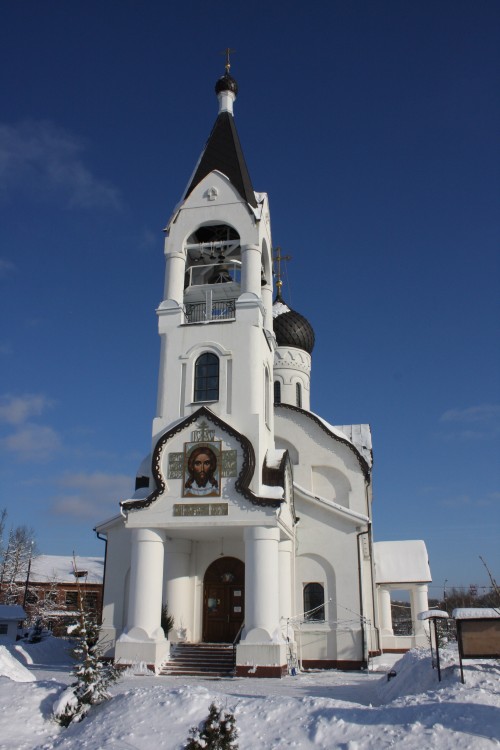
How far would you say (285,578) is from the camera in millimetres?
18359

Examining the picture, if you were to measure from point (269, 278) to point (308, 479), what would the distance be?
7069 millimetres

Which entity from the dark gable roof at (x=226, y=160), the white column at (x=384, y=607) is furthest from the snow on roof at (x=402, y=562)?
the dark gable roof at (x=226, y=160)

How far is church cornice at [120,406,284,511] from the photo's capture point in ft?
54.2

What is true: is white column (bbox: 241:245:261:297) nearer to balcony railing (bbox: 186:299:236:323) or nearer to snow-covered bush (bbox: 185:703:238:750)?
balcony railing (bbox: 186:299:236:323)

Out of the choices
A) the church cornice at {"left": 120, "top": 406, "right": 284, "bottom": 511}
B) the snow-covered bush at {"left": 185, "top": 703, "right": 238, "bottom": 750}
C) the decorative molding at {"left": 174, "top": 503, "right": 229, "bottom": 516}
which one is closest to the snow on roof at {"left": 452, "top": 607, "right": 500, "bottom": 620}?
the snow-covered bush at {"left": 185, "top": 703, "right": 238, "bottom": 750}

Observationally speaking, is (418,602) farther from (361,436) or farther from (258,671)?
(258,671)

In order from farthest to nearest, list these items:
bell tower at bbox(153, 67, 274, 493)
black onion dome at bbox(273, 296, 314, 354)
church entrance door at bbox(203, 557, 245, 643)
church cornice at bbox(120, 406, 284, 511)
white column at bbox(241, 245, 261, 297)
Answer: black onion dome at bbox(273, 296, 314, 354) → white column at bbox(241, 245, 261, 297) → church entrance door at bbox(203, 557, 245, 643) → bell tower at bbox(153, 67, 274, 493) → church cornice at bbox(120, 406, 284, 511)

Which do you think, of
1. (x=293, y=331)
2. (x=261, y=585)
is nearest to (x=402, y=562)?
(x=293, y=331)

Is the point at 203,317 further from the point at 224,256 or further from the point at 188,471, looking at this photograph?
the point at 188,471

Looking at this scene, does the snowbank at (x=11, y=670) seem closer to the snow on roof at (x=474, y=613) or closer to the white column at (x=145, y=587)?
the white column at (x=145, y=587)

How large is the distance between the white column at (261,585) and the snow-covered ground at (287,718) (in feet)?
15.5

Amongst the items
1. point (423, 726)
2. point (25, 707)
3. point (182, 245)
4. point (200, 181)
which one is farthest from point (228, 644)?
point (200, 181)

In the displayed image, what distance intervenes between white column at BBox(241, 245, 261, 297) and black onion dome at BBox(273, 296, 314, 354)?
8.57 meters

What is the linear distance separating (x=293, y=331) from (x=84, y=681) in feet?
65.5
